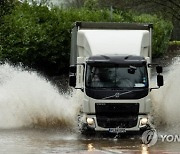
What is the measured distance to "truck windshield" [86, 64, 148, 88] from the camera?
62.7 feet

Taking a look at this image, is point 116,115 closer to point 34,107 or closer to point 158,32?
point 34,107

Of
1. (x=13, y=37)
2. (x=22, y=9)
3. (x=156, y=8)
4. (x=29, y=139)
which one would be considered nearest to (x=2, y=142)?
(x=29, y=139)

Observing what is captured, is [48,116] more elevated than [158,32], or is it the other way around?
[158,32]

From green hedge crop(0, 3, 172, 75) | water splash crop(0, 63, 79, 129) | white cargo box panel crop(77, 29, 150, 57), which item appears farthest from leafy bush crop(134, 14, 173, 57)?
white cargo box panel crop(77, 29, 150, 57)

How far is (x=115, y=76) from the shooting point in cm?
1920

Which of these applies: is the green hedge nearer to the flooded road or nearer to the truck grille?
the flooded road

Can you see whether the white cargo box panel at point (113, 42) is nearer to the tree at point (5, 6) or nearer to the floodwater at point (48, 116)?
the floodwater at point (48, 116)

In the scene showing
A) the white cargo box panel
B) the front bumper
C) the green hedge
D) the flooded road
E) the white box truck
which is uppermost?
the green hedge

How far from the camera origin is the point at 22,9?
40406 mm

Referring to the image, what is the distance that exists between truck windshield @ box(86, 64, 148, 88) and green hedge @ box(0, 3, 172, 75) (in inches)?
546

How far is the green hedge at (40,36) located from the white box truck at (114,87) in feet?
43.6

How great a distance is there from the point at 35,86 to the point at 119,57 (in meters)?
5.96

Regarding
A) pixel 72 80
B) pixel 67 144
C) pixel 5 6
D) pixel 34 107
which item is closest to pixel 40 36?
pixel 5 6

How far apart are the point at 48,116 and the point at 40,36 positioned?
51.8ft
